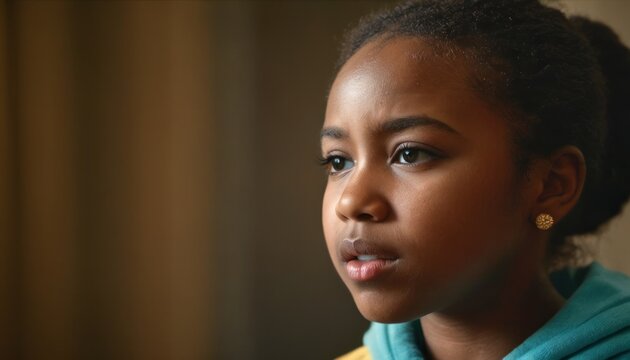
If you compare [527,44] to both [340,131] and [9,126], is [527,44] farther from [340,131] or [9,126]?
[9,126]

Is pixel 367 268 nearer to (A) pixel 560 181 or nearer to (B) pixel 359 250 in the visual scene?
(B) pixel 359 250

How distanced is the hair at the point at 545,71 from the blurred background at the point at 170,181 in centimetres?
34

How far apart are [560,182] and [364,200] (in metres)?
0.26

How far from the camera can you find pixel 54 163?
120 centimetres

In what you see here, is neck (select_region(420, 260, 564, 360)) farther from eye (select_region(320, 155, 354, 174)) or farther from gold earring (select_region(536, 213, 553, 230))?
eye (select_region(320, 155, 354, 174))

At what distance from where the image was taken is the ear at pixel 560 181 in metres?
0.78

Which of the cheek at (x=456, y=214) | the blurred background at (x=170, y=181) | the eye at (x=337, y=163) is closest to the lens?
the cheek at (x=456, y=214)

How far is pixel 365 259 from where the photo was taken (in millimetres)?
743

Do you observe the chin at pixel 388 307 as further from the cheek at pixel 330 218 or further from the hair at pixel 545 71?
the hair at pixel 545 71

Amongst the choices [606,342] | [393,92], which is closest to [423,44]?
[393,92]

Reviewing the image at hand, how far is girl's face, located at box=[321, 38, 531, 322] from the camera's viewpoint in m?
0.72

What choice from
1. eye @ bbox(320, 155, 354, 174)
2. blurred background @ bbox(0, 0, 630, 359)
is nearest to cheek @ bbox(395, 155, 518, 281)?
eye @ bbox(320, 155, 354, 174)

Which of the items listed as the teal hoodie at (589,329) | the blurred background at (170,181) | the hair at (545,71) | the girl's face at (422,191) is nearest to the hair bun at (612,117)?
the hair at (545,71)

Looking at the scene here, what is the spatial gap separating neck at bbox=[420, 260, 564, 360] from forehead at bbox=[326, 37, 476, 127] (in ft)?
0.81
